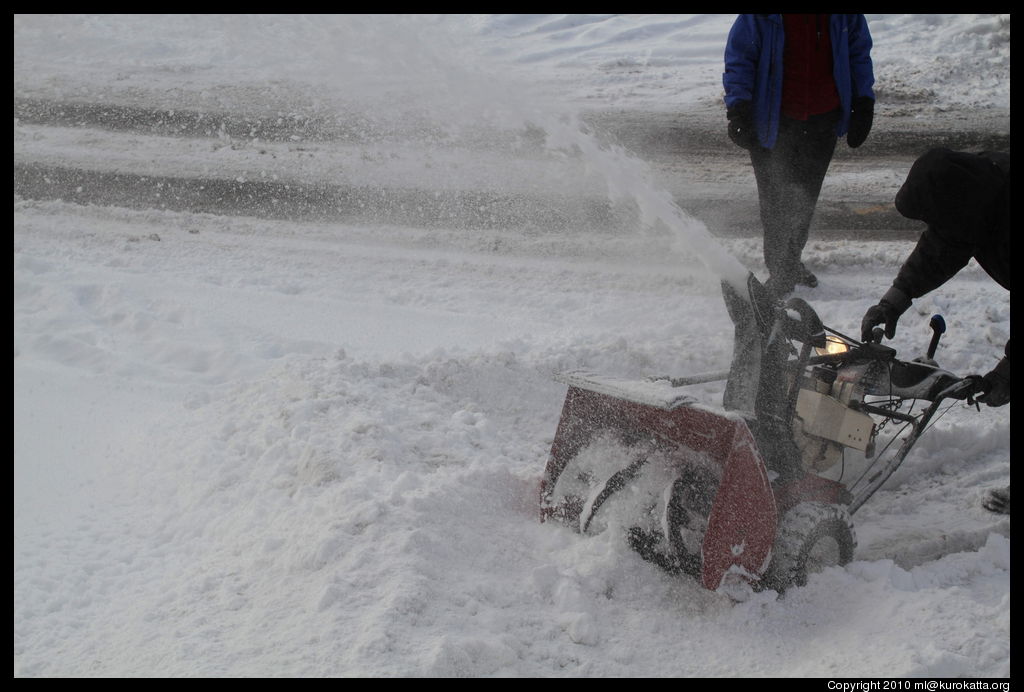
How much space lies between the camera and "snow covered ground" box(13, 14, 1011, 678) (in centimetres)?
314

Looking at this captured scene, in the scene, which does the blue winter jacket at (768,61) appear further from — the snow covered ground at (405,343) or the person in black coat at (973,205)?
the person in black coat at (973,205)

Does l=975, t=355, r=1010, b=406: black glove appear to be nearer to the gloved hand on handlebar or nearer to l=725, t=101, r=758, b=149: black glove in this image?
the gloved hand on handlebar

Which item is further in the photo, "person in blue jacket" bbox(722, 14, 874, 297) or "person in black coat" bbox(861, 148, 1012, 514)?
"person in blue jacket" bbox(722, 14, 874, 297)

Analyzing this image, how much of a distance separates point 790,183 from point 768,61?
82cm

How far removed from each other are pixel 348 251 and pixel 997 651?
16.6ft

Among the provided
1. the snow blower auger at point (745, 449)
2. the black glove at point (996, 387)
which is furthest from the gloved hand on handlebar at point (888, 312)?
the black glove at point (996, 387)

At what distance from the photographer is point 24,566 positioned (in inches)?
141

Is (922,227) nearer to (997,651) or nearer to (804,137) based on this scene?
(804,137)

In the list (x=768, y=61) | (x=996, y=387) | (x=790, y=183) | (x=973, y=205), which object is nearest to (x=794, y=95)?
(x=768, y=61)

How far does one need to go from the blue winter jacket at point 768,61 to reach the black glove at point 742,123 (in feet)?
0.11

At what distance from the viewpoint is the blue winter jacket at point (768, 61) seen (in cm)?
555

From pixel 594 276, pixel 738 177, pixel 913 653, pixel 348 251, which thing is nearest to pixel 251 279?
pixel 348 251

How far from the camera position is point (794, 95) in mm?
5691

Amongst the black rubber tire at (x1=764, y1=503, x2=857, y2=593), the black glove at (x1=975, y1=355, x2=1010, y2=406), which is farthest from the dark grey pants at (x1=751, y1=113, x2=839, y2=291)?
the black rubber tire at (x1=764, y1=503, x2=857, y2=593)
